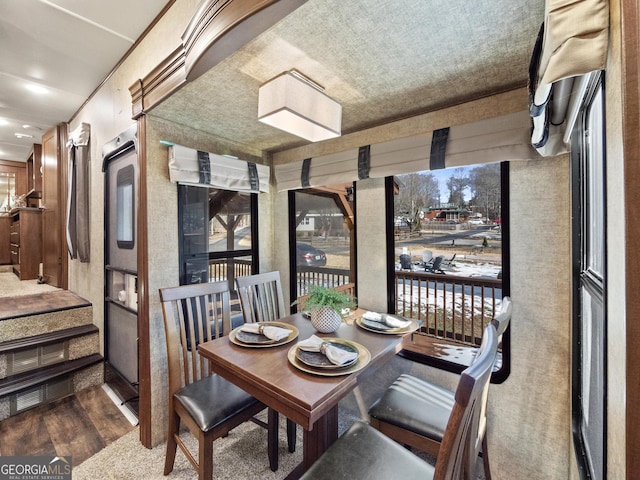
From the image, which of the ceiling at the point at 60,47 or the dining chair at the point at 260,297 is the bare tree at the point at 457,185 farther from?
the ceiling at the point at 60,47

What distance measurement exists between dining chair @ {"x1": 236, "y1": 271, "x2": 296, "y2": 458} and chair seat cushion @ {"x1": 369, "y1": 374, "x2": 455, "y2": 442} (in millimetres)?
1113

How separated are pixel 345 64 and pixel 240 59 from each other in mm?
550

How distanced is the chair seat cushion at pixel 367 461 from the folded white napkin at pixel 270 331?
1.97ft

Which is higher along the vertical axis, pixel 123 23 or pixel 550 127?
pixel 123 23

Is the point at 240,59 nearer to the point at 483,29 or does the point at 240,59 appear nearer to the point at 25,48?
the point at 483,29

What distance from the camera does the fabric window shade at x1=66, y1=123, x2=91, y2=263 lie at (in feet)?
9.42

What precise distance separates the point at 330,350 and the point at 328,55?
1489mm

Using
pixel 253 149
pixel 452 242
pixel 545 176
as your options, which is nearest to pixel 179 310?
pixel 253 149

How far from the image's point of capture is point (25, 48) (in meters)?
2.05

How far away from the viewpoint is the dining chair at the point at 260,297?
222 cm

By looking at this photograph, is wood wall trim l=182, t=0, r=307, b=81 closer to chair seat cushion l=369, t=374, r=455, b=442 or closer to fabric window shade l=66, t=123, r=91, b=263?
chair seat cushion l=369, t=374, r=455, b=442

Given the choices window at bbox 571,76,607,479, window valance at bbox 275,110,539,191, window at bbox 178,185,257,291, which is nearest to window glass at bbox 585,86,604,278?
window at bbox 571,76,607,479

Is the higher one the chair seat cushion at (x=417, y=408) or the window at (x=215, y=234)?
the window at (x=215, y=234)

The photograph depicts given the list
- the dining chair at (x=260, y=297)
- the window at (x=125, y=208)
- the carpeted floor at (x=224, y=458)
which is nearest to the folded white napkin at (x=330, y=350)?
the carpeted floor at (x=224, y=458)
